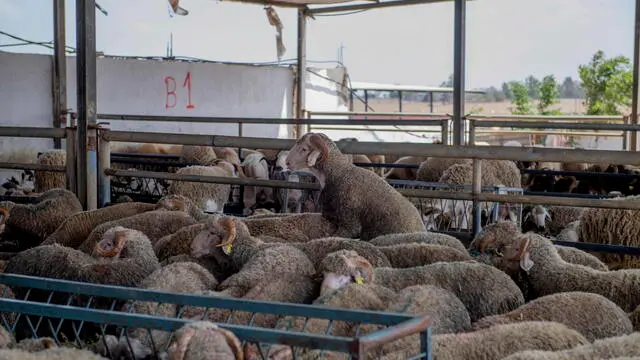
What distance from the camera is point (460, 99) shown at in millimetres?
11500

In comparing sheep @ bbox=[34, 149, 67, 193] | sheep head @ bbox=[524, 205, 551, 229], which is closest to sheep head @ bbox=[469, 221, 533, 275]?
sheep head @ bbox=[524, 205, 551, 229]

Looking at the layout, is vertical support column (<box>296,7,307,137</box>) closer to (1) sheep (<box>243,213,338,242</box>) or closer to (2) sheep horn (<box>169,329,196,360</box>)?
(1) sheep (<box>243,213,338,242</box>)

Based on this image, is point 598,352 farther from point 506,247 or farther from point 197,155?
point 197,155

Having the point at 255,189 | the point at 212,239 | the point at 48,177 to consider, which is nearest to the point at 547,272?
the point at 212,239

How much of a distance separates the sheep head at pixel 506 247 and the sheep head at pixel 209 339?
7.37 feet

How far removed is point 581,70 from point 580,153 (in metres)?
24.3

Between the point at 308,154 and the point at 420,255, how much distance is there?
1.62m

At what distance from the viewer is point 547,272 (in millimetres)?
4383

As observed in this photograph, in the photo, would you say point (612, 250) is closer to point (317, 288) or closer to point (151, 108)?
point (317, 288)

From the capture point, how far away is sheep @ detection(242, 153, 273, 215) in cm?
918

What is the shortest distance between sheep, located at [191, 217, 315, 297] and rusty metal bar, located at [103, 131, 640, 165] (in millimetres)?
1302

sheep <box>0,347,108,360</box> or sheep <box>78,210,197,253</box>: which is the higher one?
sheep <box>78,210,197,253</box>

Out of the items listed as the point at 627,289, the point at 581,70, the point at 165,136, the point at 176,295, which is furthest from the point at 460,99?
the point at 581,70

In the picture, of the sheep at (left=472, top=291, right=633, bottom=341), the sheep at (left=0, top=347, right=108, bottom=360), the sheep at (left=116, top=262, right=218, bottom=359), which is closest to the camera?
the sheep at (left=0, top=347, right=108, bottom=360)
